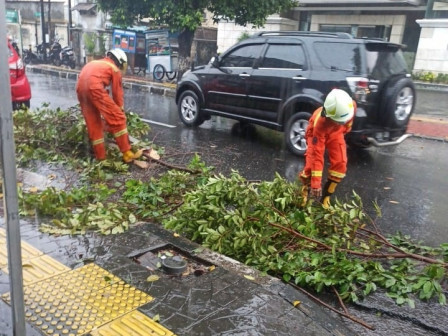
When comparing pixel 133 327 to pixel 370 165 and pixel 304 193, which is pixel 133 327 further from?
pixel 370 165

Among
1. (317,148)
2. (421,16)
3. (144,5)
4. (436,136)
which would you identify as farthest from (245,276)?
(421,16)

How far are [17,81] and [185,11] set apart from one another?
664cm

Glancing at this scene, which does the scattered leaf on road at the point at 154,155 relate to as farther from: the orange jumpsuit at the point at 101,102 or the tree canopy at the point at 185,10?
the tree canopy at the point at 185,10

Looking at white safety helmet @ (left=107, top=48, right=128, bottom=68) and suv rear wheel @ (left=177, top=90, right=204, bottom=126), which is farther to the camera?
suv rear wheel @ (left=177, top=90, right=204, bottom=126)

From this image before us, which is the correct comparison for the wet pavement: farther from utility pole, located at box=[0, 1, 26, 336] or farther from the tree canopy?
the tree canopy

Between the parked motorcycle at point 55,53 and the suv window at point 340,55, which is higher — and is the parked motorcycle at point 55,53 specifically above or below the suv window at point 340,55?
below

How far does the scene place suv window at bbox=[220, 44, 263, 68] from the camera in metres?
8.02

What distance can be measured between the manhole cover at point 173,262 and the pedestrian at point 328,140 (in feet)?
4.24

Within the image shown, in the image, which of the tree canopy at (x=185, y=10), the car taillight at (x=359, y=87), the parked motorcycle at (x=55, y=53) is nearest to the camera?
the car taillight at (x=359, y=87)

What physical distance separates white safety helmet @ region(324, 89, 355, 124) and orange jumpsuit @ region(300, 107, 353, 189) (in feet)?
0.41

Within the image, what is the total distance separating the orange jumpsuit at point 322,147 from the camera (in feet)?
14.7

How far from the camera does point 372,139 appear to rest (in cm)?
680

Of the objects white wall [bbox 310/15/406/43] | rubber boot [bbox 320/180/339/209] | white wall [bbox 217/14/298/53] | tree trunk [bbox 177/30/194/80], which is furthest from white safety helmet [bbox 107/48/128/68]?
white wall [bbox 310/15/406/43]

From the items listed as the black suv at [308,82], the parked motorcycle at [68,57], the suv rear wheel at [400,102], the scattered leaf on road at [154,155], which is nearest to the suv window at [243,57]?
the black suv at [308,82]
